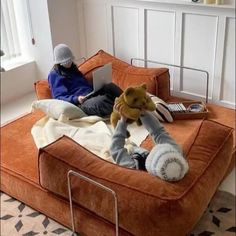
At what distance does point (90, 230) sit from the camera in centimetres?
174

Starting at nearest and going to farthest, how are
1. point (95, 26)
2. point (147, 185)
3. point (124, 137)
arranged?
1. point (147, 185)
2. point (124, 137)
3. point (95, 26)

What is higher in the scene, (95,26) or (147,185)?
(95,26)

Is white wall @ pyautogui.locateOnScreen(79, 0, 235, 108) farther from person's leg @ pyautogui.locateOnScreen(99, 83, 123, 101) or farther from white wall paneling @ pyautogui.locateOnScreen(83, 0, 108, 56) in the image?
person's leg @ pyautogui.locateOnScreen(99, 83, 123, 101)

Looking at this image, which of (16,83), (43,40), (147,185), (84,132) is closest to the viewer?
(147,185)

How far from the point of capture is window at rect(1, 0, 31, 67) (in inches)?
97.7

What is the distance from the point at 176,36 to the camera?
2.67m

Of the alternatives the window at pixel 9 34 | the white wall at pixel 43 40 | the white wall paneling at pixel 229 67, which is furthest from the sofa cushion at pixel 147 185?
the window at pixel 9 34

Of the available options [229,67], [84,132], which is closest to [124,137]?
[84,132]

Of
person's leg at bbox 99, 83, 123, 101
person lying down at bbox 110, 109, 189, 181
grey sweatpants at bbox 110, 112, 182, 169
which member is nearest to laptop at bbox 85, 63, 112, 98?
person's leg at bbox 99, 83, 123, 101

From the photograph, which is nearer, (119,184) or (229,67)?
(119,184)

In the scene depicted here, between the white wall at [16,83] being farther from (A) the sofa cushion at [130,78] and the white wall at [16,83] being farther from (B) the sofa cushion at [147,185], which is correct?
(B) the sofa cushion at [147,185]

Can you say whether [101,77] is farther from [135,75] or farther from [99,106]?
[135,75]

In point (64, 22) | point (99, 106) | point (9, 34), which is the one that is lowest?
point (99, 106)

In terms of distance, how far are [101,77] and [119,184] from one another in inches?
36.4
